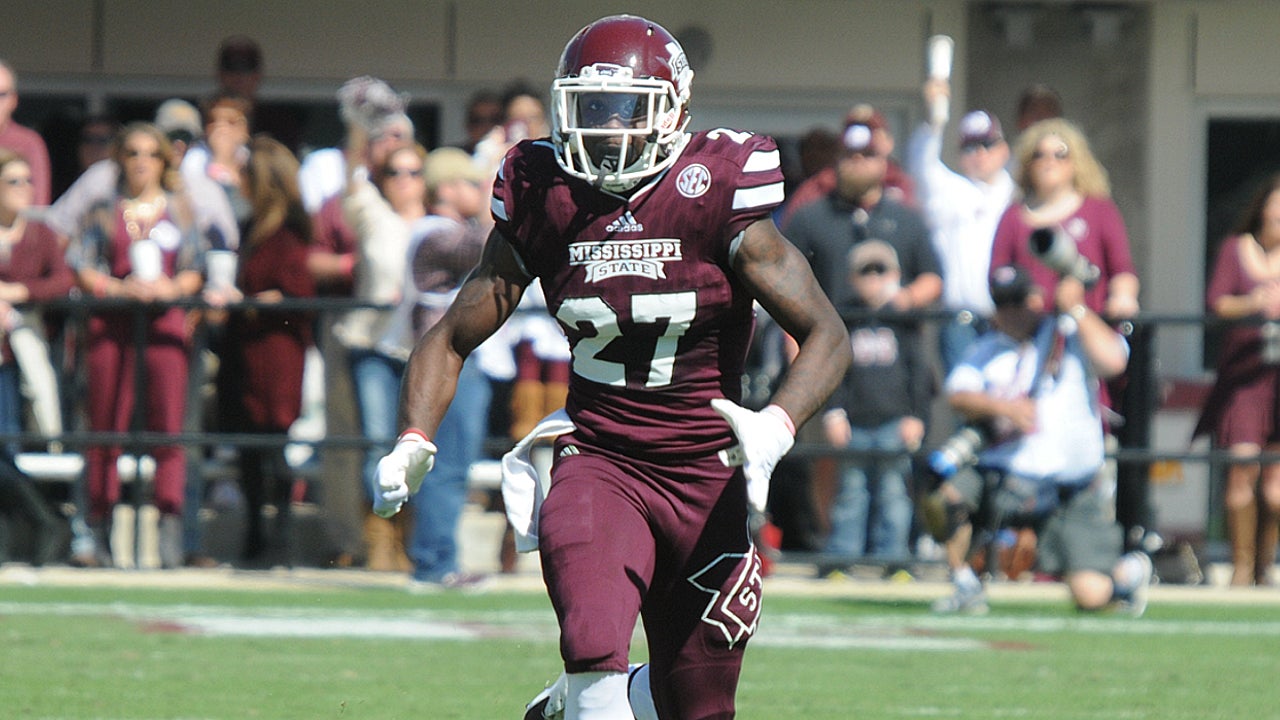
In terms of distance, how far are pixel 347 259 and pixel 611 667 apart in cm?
613

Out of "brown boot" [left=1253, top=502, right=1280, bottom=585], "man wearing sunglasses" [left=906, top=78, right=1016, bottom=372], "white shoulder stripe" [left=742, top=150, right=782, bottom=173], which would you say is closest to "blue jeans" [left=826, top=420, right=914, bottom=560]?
"man wearing sunglasses" [left=906, top=78, right=1016, bottom=372]

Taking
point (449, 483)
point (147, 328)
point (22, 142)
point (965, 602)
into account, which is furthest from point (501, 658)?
point (22, 142)

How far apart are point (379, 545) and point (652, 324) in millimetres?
5603

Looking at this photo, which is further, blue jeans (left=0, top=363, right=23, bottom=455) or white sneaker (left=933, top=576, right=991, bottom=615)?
blue jeans (left=0, top=363, right=23, bottom=455)

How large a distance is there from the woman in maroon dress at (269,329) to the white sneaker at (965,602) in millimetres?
3276

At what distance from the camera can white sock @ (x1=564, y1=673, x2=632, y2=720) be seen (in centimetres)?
446

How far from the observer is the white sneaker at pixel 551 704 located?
478 centimetres

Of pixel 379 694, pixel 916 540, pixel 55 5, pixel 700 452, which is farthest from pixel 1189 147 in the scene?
pixel 700 452

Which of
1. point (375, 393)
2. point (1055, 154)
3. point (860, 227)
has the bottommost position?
point (375, 393)

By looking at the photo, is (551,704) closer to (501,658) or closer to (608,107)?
(608,107)

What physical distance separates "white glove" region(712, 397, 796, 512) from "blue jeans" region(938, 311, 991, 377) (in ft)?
18.0

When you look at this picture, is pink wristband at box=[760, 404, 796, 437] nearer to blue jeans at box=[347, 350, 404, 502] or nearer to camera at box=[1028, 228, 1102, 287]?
camera at box=[1028, 228, 1102, 287]

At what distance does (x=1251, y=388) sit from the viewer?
1030cm

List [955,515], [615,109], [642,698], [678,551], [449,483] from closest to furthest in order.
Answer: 1. [615,109]
2. [678,551]
3. [642,698]
4. [955,515]
5. [449,483]
